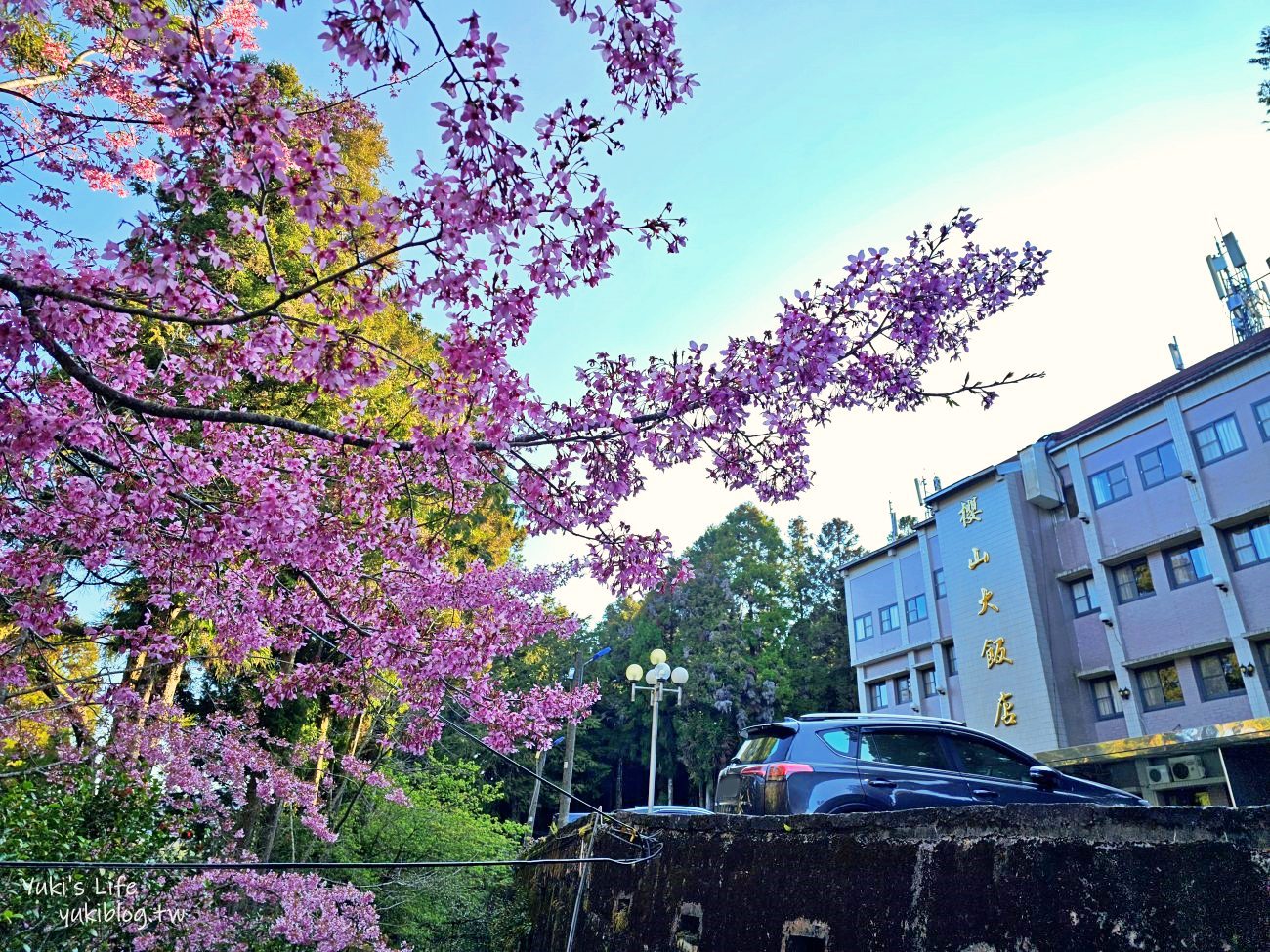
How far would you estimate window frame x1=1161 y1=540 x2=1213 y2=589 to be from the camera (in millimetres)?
19528

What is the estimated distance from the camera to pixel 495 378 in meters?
4.18

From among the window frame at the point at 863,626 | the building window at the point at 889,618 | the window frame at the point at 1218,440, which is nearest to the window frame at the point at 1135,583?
the window frame at the point at 1218,440

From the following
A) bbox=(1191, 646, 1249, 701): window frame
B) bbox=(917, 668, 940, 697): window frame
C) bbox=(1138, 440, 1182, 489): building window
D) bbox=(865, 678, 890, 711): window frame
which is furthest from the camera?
bbox=(865, 678, 890, 711): window frame

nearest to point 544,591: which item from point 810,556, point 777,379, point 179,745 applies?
point 179,745

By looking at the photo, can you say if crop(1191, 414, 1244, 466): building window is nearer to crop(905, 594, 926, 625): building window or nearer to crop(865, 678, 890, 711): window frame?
crop(905, 594, 926, 625): building window

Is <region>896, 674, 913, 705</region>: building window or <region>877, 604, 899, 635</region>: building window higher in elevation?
<region>877, 604, 899, 635</region>: building window

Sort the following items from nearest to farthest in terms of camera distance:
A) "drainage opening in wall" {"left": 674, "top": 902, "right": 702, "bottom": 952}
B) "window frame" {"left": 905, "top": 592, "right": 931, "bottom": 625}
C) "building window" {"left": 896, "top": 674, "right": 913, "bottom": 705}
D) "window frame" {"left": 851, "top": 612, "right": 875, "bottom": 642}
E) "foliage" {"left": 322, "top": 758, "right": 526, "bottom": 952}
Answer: "drainage opening in wall" {"left": 674, "top": 902, "right": 702, "bottom": 952}
"foliage" {"left": 322, "top": 758, "right": 526, "bottom": 952}
"building window" {"left": 896, "top": 674, "right": 913, "bottom": 705}
"window frame" {"left": 905, "top": 592, "right": 931, "bottom": 625}
"window frame" {"left": 851, "top": 612, "right": 875, "bottom": 642}

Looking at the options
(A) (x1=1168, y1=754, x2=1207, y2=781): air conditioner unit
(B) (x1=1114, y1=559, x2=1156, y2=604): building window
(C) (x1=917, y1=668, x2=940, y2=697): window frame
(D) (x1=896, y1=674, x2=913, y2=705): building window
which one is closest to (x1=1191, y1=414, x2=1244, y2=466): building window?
(B) (x1=1114, y1=559, x2=1156, y2=604): building window

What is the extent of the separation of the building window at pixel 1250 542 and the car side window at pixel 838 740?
1693cm

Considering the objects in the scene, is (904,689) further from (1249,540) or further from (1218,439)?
(1218,439)

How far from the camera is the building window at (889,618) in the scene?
30.0m

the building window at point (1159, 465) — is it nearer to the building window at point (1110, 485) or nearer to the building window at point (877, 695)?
the building window at point (1110, 485)

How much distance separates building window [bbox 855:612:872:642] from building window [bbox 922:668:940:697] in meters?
3.24

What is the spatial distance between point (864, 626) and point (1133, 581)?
11523 mm
